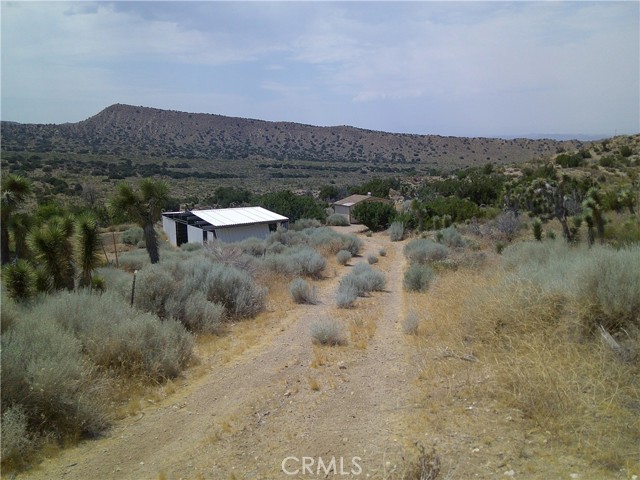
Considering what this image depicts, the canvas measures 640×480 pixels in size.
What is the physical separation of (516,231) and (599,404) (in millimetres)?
21798

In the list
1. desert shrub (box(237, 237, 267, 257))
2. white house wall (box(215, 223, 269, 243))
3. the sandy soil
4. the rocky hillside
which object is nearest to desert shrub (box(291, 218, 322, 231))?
white house wall (box(215, 223, 269, 243))

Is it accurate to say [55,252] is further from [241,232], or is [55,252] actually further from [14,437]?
[241,232]

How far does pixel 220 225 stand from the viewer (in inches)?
1161

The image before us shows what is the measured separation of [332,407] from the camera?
6457 millimetres

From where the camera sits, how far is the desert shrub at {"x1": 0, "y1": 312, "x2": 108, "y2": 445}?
5.96 meters

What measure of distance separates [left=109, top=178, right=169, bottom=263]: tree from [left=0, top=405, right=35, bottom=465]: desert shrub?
12.6m

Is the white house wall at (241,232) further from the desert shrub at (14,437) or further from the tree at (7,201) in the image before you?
the desert shrub at (14,437)

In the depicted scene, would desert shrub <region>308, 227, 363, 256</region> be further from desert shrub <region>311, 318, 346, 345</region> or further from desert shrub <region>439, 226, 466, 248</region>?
desert shrub <region>311, 318, 346, 345</region>

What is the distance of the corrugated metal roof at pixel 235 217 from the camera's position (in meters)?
30.4

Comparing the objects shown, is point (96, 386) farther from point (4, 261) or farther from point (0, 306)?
point (4, 261)

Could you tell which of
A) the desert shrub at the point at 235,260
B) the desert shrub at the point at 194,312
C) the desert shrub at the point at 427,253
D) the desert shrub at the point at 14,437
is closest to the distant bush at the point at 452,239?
the desert shrub at the point at 427,253

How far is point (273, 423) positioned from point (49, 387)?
2.74 metres

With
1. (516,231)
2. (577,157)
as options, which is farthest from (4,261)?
(577,157)

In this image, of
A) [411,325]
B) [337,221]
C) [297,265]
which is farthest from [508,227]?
[337,221]
